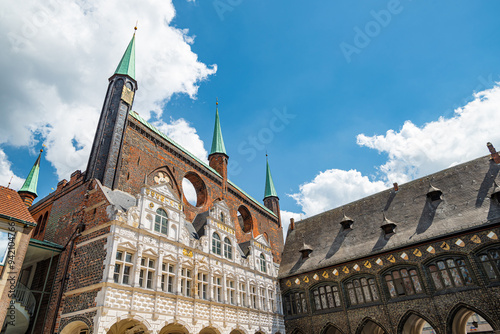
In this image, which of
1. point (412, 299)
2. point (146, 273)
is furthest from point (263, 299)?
point (146, 273)

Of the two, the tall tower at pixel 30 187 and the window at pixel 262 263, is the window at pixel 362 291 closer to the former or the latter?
the window at pixel 262 263

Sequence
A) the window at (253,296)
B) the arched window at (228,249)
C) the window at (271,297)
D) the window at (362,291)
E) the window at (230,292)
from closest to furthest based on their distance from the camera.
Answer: the window at (230,292) → the arched window at (228,249) → the window at (362,291) → the window at (253,296) → the window at (271,297)

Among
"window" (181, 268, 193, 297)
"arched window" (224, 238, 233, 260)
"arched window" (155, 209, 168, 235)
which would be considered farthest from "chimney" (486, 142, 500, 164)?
"arched window" (155, 209, 168, 235)

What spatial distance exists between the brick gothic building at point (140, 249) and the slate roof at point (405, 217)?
5.21m

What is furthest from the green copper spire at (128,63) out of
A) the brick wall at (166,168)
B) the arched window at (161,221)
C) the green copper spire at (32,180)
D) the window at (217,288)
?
the window at (217,288)

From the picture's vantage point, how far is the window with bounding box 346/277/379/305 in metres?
24.1

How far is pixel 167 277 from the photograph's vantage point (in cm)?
1780

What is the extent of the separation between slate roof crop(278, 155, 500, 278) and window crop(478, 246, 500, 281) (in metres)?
1.77

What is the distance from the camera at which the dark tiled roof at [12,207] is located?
15.2 meters

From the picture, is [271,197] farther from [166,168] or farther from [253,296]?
[166,168]

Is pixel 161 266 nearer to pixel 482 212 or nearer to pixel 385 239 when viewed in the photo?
pixel 385 239

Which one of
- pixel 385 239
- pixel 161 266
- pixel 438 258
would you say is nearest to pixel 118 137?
pixel 161 266

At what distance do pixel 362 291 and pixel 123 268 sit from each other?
17.7 m

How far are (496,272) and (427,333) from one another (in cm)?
3749
